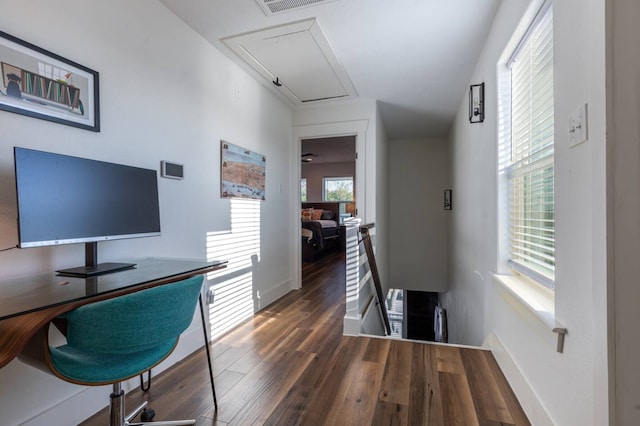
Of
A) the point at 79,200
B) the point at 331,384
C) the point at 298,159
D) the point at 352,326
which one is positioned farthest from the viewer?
→ the point at 298,159

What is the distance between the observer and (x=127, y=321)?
0.98 m

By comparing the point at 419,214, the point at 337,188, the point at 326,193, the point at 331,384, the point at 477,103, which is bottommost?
the point at 331,384

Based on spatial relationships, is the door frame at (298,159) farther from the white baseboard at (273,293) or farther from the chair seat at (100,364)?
the chair seat at (100,364)

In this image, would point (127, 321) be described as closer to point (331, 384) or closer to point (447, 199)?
point (331, 384)

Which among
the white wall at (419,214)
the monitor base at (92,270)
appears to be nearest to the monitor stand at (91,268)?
the monitor base at (92,270)

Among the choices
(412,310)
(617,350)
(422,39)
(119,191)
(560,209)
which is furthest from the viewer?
(412,310)

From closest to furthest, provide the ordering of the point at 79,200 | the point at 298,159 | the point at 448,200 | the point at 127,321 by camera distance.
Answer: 1. the point at 127,321
2. the point at 79,200
3. the point at 298,159
4. the point at 448,200

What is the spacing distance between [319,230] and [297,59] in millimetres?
3755

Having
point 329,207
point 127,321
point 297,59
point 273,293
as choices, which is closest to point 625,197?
point 127,321

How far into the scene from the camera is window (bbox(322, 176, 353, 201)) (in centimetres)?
874

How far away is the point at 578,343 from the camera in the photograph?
106 centimetres

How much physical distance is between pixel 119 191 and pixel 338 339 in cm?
188

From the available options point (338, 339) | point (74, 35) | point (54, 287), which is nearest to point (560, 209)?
point (338, 339)

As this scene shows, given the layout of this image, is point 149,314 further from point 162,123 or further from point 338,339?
point 338,339
